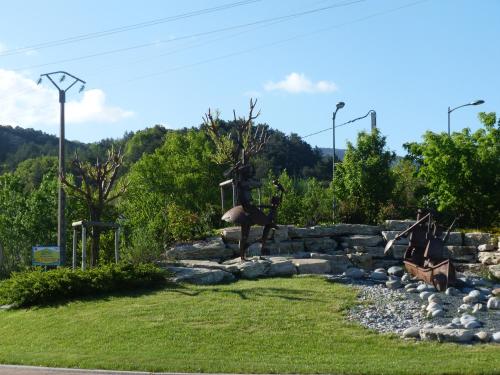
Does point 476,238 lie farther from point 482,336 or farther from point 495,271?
point 482,336

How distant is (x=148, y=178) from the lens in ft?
132

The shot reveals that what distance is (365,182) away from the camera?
27.6 m

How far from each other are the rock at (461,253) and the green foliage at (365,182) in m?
4.02

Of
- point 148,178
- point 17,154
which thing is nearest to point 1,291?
point 148,178

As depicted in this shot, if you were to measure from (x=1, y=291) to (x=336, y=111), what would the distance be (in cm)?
1744

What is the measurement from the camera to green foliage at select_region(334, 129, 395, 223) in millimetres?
27250

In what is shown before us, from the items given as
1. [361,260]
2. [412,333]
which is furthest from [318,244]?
[412,333]

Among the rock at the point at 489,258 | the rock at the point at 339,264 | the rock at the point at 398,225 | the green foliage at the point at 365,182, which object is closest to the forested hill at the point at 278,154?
the green foliage at the point at 365,182

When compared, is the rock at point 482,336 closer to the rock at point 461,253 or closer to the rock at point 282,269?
the rock at point 282,269

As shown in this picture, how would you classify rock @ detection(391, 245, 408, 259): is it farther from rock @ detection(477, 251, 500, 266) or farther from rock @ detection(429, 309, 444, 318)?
rock @ detection(429, 309, 444, 318)

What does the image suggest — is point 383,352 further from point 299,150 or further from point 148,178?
point 299,150

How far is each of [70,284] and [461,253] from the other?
1374cm

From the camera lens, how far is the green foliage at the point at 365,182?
2725 cm

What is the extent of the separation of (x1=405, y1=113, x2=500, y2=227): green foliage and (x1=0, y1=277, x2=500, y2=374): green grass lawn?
1151cm
